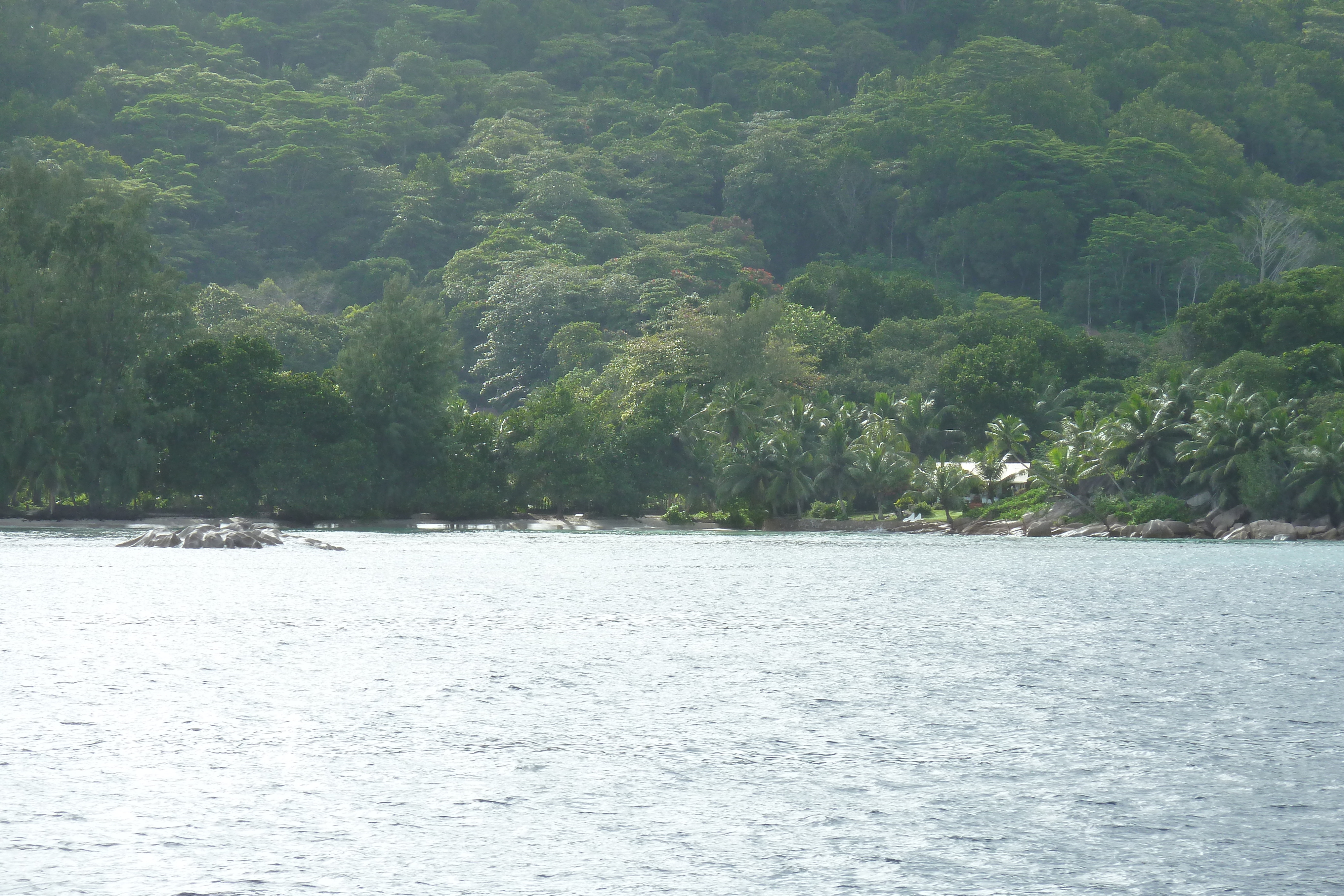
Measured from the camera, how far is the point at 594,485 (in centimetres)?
6550

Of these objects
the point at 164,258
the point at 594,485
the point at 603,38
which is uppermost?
the point at 603,38

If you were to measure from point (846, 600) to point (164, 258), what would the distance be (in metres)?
82.7

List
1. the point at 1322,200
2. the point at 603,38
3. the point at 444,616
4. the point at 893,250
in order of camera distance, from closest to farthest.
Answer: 1. the point at 444,616
2. the point at 1322,200
3. the point at 893,250
4. the point at 603,38

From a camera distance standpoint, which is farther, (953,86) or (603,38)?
(603,38)

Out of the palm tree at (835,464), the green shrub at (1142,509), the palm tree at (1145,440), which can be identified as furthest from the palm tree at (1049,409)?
the green shrub at (1142,509)

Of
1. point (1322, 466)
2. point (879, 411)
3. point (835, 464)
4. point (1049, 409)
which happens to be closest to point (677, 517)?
point (835, 464)

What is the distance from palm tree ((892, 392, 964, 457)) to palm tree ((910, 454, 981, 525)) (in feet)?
24.7

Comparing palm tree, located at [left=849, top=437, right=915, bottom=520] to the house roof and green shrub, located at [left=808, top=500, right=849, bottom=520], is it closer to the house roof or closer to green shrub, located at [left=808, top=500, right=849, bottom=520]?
green shrub, located at [left=808, top=500, right=849, bottom=520]

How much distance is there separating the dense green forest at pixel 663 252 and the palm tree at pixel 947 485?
7.8 inches

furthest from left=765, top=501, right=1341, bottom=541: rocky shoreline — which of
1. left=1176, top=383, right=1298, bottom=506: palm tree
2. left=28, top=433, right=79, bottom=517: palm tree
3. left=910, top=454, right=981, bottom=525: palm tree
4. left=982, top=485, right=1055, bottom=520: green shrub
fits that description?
left=28, top=433, right=79, bottom=517: palm tree

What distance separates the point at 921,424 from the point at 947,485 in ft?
33.8

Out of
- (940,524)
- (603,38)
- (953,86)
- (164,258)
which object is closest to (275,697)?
(940,524)

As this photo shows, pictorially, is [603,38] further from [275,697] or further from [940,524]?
[275,697]

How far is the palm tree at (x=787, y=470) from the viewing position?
66250 mm
